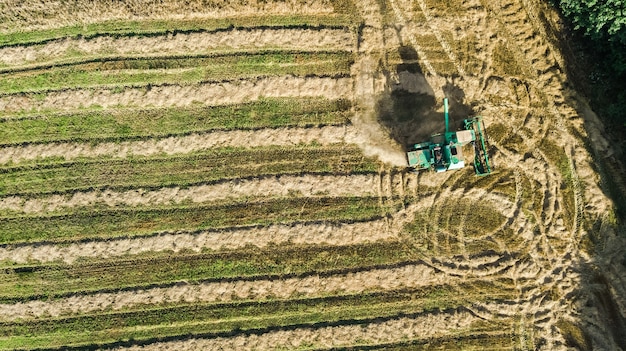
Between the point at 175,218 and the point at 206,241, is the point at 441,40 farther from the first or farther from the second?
the point at 175,218

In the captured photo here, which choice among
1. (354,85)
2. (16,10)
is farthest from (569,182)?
(16,10)

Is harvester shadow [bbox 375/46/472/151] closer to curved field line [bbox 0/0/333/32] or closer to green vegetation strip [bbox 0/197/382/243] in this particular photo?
green vegetation strip [bbox 0/197/382/243]

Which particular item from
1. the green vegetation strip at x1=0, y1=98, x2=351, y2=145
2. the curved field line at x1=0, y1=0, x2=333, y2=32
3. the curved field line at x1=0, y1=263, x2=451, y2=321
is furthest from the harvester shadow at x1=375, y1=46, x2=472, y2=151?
the curved field line at x1=0, y1=263, x2=451, y2=321

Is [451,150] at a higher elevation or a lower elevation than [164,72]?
lower

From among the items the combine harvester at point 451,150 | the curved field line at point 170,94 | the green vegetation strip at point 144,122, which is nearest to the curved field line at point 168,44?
the curved field line at point 170,94

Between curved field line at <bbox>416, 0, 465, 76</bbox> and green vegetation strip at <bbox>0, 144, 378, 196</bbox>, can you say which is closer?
green vegetation strip at <bbox>0, 144, 378, 196</bbox>

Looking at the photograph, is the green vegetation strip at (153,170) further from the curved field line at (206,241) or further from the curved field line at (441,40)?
the curved field line at (441,40)

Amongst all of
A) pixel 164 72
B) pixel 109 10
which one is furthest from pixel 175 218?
pixel 109 10
